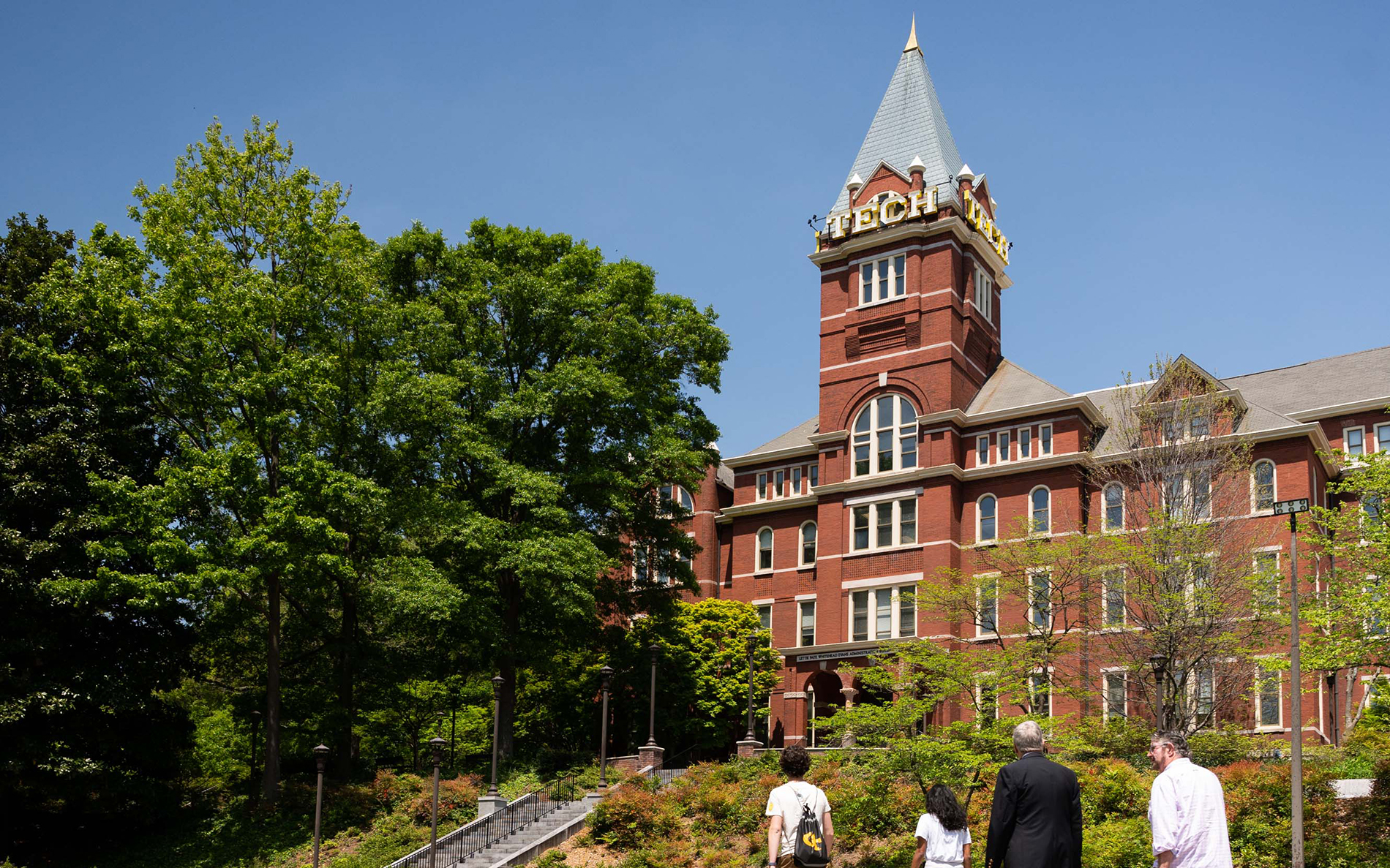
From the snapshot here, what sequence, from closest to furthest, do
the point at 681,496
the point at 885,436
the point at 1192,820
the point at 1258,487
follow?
the point at 1192,820 < the point at 1258,487 < the point at 885,436 < the point at 681,496

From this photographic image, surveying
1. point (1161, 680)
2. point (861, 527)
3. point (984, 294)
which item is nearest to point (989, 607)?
point (861, 527)

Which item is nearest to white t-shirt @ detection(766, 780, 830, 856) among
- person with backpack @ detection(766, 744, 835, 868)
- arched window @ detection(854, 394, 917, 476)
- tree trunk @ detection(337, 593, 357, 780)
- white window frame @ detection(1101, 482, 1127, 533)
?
person with backpack @ detection(766, 744, 835, 868)

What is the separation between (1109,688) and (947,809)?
3134 centimetres

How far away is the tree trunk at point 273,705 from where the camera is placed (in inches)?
1372

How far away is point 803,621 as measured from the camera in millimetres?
49625

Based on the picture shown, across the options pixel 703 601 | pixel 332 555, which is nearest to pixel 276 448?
pixel 332 555

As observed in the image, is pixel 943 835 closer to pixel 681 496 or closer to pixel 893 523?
pixel 893 523

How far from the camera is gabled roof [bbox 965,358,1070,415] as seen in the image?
4594 cm

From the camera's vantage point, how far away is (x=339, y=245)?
123 feet

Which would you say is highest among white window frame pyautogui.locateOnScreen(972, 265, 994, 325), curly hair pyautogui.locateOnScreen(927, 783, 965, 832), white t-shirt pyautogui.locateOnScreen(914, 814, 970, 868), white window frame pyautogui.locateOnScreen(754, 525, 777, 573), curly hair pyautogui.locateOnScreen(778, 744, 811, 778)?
white window frame pyautogui.locateOnScreen(972, 265, 994, 325)

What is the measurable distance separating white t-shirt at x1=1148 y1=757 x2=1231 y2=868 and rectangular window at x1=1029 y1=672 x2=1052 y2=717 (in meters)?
24.7

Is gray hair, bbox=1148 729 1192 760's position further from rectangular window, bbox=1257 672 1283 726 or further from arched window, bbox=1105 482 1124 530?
arched window, bbox=1105 482 1124 530

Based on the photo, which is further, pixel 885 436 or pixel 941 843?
pixel 885 436

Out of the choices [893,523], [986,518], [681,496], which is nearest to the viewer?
[986,518]
